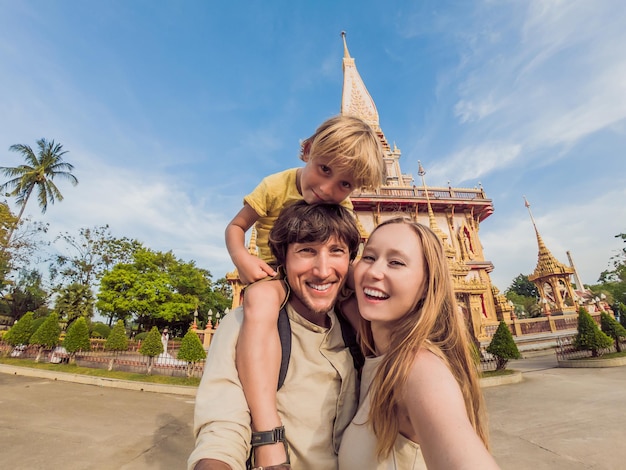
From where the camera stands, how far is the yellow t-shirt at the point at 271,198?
199 cm

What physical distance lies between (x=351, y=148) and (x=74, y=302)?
31.8 meters

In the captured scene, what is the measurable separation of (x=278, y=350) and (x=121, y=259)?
3587cm

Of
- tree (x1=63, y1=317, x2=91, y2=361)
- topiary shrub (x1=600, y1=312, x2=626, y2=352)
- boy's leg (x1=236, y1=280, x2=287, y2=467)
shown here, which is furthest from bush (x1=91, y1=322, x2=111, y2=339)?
topiary shrub (x1=600, y1=312, x2=626, y2=352)

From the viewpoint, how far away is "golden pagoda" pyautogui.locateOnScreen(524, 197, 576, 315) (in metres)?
19.6

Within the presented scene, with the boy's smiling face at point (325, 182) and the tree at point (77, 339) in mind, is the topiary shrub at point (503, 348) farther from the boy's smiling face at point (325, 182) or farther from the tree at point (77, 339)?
the tree at point (77, 339)

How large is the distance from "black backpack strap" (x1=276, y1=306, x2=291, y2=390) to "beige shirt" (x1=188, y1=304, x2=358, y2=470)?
0.03m

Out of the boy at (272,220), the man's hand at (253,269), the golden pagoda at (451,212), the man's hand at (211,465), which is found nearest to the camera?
the man's hand at (211,465)

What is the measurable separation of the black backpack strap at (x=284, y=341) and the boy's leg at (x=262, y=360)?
4 centimetres

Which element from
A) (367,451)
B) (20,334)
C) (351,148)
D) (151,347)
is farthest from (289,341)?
(20,334)

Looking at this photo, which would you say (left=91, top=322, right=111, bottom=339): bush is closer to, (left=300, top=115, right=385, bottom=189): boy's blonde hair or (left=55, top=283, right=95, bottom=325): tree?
(left=55, top=283, right=95, bottom=325): tree

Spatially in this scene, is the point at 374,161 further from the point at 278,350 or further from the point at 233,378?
the point at 233,378

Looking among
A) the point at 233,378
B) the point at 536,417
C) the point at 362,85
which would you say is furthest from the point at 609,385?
the point at 362,85

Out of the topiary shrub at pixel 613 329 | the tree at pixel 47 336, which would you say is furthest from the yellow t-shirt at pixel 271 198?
the tree at pixel 47 336

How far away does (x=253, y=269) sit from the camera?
1688 mm
